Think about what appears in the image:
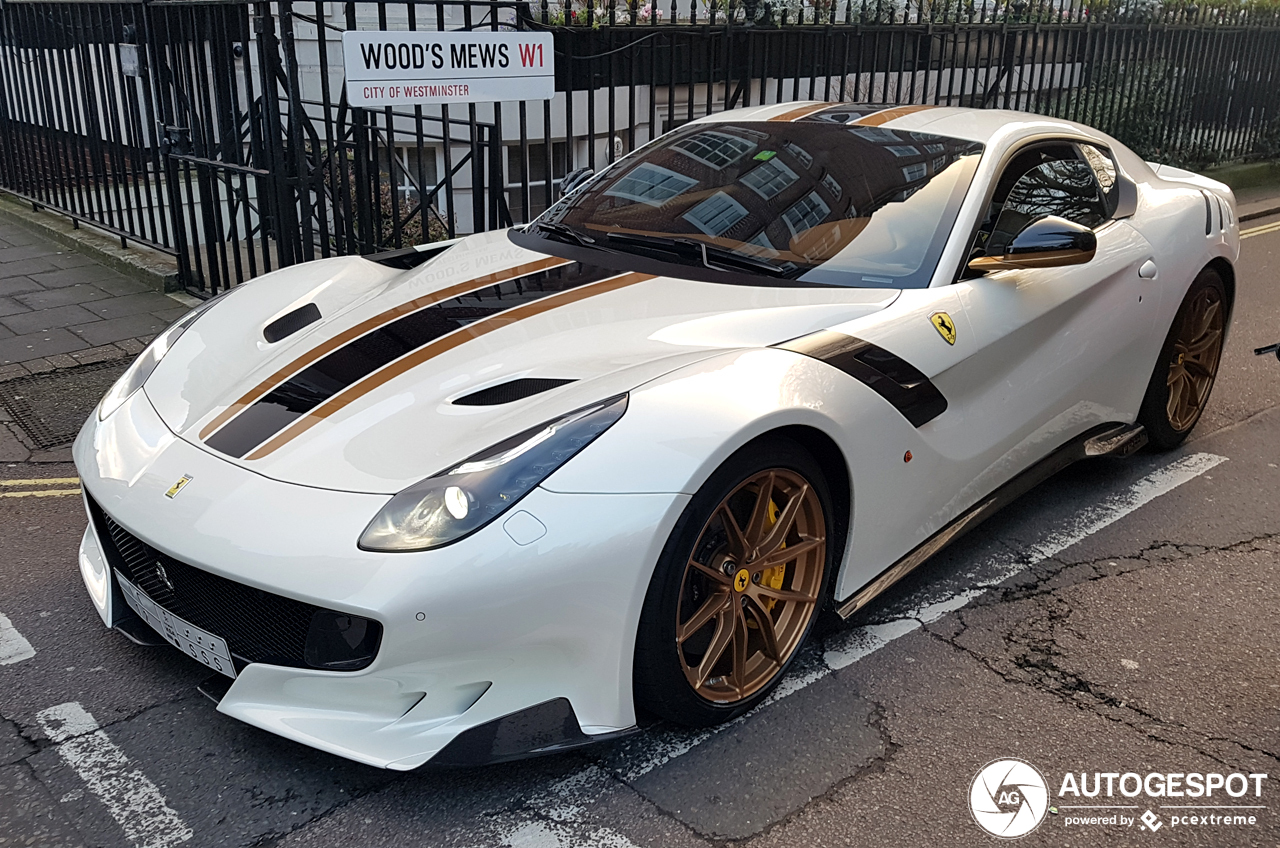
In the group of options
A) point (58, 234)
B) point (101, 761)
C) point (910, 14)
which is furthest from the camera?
point (910, 14)

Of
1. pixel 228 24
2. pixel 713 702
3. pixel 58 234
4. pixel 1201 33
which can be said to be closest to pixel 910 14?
pixel 1201 33

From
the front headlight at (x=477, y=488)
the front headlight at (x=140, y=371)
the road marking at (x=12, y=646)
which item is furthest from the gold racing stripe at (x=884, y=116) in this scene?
the road marking at (x=12, y=646)

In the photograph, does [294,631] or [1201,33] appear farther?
[1201,33]

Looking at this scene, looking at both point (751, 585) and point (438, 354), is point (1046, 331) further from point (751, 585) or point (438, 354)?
point (438, 354)

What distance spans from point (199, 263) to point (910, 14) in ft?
20.8

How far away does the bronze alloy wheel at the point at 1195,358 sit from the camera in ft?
14.7

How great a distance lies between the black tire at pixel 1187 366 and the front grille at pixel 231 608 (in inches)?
137

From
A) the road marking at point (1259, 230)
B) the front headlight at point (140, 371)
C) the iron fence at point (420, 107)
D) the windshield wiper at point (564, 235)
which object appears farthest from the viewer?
the road marking at point (1259, 230)

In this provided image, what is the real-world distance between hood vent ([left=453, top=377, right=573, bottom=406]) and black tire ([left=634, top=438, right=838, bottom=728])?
0.51m

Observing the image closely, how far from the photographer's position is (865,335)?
3035 millimetres

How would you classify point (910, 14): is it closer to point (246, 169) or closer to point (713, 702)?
point (246, 169)

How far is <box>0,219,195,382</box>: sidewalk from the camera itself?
228 inches

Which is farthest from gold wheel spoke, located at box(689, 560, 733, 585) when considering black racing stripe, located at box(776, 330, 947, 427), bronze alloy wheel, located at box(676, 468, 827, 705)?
black racing stripe, located at box(776, 330, 947, 427)

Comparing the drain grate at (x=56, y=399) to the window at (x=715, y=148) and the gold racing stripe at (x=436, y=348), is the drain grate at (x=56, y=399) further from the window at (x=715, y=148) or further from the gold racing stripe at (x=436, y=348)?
the window at (x=715, y=148)
